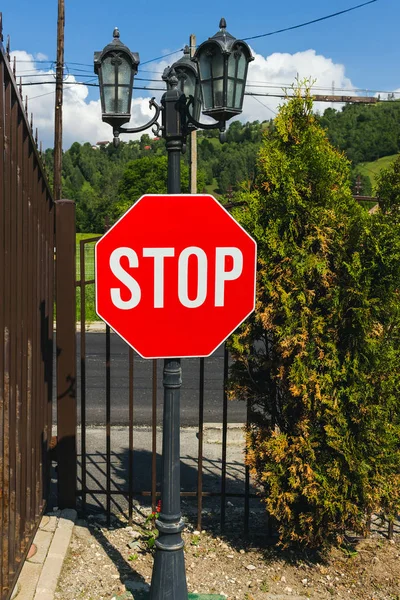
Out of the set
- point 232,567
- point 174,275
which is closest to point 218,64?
point 174,275

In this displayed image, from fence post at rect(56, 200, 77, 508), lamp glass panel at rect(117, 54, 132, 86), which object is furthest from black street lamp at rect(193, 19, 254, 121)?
fence post at rect(56, 200, 77, 508)

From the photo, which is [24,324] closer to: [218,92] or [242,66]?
[218,92]

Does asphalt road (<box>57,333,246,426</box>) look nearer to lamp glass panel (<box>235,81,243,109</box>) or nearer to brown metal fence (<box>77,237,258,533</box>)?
brown metal fence (<box>77,237,258,533</box>)

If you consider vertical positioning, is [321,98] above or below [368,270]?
above

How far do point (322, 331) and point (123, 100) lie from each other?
2030 millimetres

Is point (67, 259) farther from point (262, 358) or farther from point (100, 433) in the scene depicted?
point (100, 433)

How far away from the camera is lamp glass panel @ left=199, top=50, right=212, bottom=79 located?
12.5 feet

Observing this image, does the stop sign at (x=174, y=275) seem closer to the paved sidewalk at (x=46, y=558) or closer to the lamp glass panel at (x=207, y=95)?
the lamp glass panel at (x=207, y=95)

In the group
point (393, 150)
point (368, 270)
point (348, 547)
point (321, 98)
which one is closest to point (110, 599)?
point (348, 547)

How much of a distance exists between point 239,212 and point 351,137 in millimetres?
94020

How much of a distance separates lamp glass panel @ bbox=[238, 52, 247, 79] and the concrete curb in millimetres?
3402

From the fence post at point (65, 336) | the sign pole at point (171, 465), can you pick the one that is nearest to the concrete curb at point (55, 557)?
the fence post at point (65, 336)

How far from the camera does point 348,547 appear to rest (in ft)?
16.1

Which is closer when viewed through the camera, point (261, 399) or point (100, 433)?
point (261, 399)
